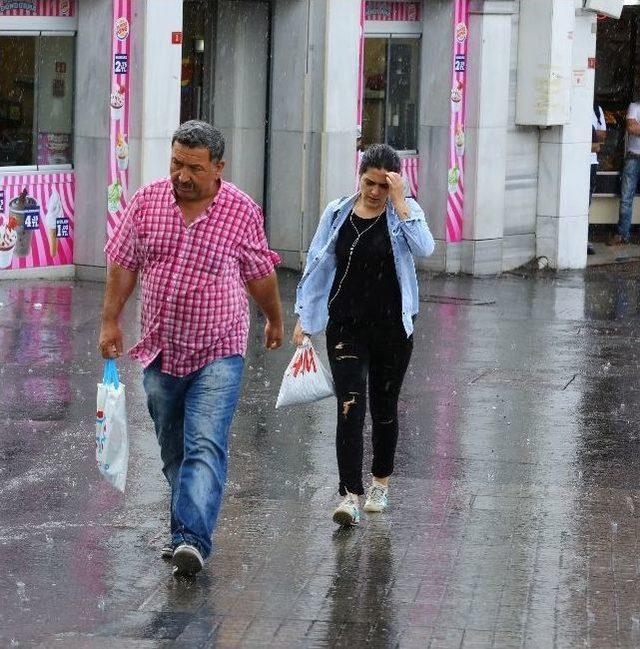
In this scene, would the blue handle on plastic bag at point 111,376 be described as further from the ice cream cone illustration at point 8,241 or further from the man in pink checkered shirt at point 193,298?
the ice cream cone illustration at point 8,241

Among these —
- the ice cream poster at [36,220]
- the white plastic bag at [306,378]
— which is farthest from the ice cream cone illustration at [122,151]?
the white plastic bag at [306,378]

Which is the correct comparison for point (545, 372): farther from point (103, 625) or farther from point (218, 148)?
point (103, 625)

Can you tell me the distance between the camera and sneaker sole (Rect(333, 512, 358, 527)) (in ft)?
24.9

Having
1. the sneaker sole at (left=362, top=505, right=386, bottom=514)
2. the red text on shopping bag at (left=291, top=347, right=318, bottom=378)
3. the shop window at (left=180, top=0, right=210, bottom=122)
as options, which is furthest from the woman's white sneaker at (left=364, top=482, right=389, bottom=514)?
the shop window at (left=180, top=0, right=210, bottom=122)

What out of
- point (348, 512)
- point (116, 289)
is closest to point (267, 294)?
point (116, 289)

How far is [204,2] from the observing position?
17031mm

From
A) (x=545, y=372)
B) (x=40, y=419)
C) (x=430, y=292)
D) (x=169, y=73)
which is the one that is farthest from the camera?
(x=430, y=292)

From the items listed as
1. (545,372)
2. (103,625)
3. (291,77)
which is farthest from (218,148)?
(291,77)

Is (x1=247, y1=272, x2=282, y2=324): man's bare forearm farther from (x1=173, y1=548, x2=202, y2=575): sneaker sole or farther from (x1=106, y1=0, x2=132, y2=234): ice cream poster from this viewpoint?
(x1=106, y1=0, x2=132, y2=234): ice cream poster

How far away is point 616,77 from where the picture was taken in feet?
73.5

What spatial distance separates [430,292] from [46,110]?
3.82 m

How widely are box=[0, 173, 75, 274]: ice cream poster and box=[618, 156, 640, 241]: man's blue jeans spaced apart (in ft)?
25.3

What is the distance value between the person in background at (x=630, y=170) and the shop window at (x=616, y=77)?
725 mm

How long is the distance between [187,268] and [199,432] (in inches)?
24.2
